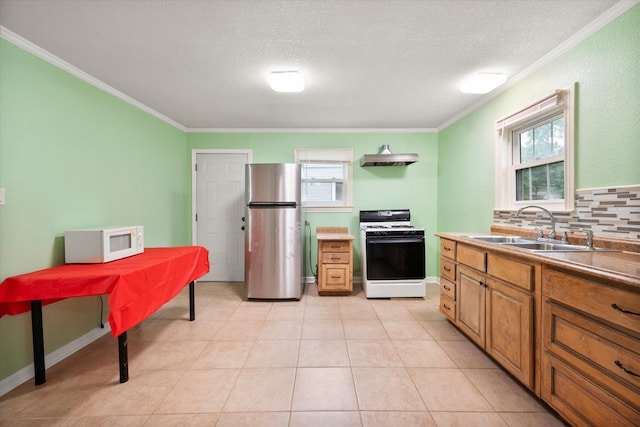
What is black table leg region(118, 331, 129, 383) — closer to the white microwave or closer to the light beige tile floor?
the light beige tile floor

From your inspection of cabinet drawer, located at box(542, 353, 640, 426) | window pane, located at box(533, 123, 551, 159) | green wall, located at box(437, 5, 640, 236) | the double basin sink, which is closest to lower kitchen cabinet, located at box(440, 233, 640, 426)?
cabinet drawer, located at box(542, 353, 640, 426)

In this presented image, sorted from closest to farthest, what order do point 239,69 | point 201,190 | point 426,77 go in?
point 239,69, point 426,77, point 201,190

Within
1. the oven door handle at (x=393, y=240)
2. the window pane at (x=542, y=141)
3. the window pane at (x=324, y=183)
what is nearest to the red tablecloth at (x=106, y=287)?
the oven door handle at (x=393, y=240)

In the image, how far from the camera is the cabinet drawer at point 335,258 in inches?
133

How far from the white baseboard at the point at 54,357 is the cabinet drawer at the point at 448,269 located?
132 inches

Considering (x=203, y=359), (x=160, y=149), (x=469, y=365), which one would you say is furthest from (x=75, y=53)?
(x=469, y=365)

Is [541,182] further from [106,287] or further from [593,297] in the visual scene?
[106,287]

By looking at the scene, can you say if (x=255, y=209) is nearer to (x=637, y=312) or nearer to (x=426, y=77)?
(x=426, y=77)

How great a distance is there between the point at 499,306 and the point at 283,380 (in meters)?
1.56

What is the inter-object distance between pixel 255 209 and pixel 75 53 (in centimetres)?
203

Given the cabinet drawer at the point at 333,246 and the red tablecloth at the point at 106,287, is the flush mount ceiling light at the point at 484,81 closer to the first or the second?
the cabinet drawer at the point at 333,246

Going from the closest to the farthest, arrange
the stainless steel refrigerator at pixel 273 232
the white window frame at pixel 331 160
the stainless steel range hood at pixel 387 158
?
the stainless steel refrigerator at pixel 273 232 → the stainless steel range hood at pixel 387 158 → the white window frame at pixel 331 160

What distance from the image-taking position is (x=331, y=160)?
393 centimetres

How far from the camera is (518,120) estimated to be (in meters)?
2.33
